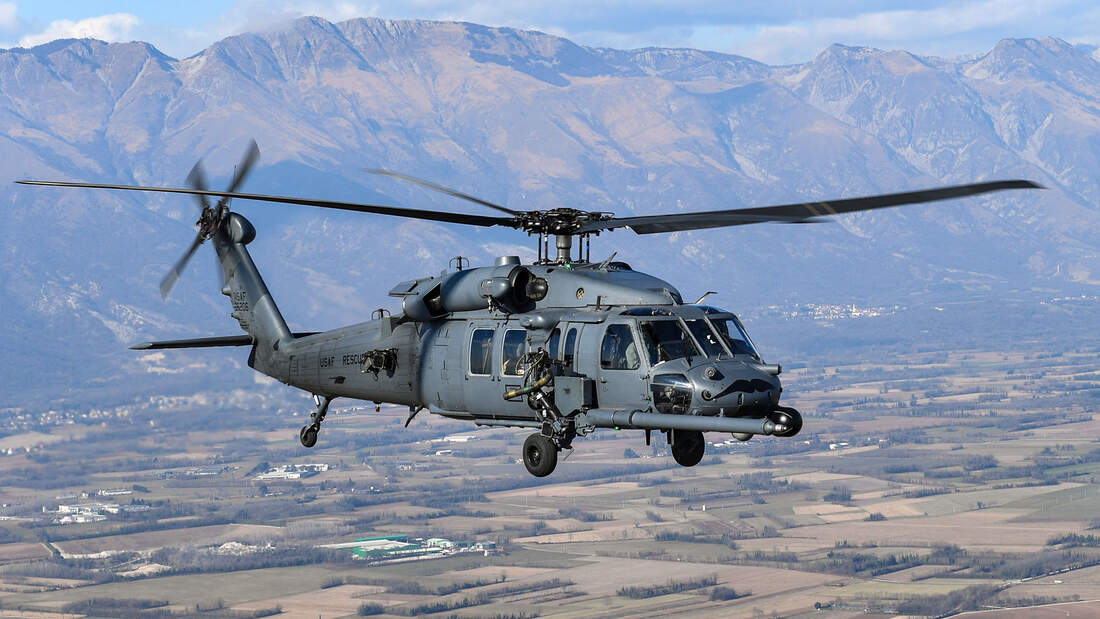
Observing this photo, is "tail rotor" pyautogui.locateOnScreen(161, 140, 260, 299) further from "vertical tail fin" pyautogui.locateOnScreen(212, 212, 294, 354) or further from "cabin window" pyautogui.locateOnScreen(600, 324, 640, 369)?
"cabin window" pyautogui.locateOnScreen(600, 324, 640, 369)

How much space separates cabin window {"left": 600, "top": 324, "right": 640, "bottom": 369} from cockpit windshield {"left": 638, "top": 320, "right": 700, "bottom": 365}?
13.5 inches

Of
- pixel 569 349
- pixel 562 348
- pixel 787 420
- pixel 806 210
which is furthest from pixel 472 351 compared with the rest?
pixel 806 210

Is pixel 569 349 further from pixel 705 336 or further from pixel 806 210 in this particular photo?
pixel 806 210

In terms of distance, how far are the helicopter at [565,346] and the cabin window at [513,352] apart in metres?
0.04

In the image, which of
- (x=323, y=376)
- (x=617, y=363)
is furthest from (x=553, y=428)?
(x=323, y=376)

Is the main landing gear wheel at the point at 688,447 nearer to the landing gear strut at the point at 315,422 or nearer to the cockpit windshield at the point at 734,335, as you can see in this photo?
the cockpit windshield at the point at 734,335

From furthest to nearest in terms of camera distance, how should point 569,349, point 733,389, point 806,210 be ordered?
point 569,349 → point 733,389 → point 806,210

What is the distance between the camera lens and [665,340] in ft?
113

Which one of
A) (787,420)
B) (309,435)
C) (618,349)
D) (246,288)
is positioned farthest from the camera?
(246,288)

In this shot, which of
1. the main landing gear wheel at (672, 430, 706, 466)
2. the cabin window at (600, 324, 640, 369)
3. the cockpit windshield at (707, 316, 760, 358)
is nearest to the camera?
the cabin window at (600, 324, 640, 369)

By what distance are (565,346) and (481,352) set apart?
3.05 meters

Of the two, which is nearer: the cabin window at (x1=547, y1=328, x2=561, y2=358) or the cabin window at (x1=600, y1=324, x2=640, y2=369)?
the cabin window at (x1=600, y1=324, x2=640, y2=369)

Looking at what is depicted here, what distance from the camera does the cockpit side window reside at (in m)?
34.4

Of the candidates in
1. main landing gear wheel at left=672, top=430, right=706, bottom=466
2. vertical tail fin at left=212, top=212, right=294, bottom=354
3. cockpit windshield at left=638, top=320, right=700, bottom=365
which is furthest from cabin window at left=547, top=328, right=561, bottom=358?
vertical tail fin at left=212, top=212, right=294, bottom=354
